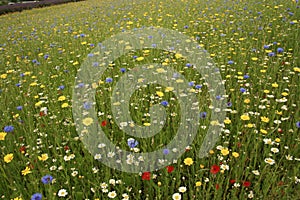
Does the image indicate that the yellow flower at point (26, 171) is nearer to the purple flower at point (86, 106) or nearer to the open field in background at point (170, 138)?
the open field in background at point (170, 138)

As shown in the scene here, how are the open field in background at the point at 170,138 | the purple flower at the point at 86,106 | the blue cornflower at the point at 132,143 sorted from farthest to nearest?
the purple flower at the point at 86,106, the blue cornflower at the point at 132,143, the open field in background at the point at 170,138

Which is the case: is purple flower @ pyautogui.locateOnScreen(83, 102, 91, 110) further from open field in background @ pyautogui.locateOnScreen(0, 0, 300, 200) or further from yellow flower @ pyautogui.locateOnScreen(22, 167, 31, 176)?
yellow flower @ pyautogui.locateOnScreen(22, 167, 31, 176)

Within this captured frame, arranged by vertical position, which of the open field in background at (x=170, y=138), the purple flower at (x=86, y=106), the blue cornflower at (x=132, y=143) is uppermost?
the purple flower at (x=86, y=106)

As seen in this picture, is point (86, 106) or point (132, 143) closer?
point (132, 143)

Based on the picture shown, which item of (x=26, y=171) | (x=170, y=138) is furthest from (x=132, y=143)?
(x=26, y=171)

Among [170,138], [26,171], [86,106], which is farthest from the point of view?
[86,106]

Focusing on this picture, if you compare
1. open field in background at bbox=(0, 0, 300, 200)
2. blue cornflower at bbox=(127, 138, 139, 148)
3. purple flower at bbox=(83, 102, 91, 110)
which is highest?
purple flower at bbox=(83, 102, 91, 110)

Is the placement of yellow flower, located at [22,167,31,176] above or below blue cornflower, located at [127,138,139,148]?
below

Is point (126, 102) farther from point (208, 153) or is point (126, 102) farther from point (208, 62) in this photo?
point (208, 62)

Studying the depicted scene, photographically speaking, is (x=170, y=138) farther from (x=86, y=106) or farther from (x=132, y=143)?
(x=86, y=106)

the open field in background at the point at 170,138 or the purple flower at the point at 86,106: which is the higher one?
the purple flower at the point at 86,106

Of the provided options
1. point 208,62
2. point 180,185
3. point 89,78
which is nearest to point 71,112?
point 89,78

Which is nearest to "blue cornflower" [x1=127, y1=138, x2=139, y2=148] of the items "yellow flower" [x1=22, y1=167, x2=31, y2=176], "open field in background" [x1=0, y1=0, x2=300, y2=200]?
"open field in background" [x1=0, y1=0, x2=300, y2=200]

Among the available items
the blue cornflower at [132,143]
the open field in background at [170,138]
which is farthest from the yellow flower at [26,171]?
the blue cornflower at [132,143]
